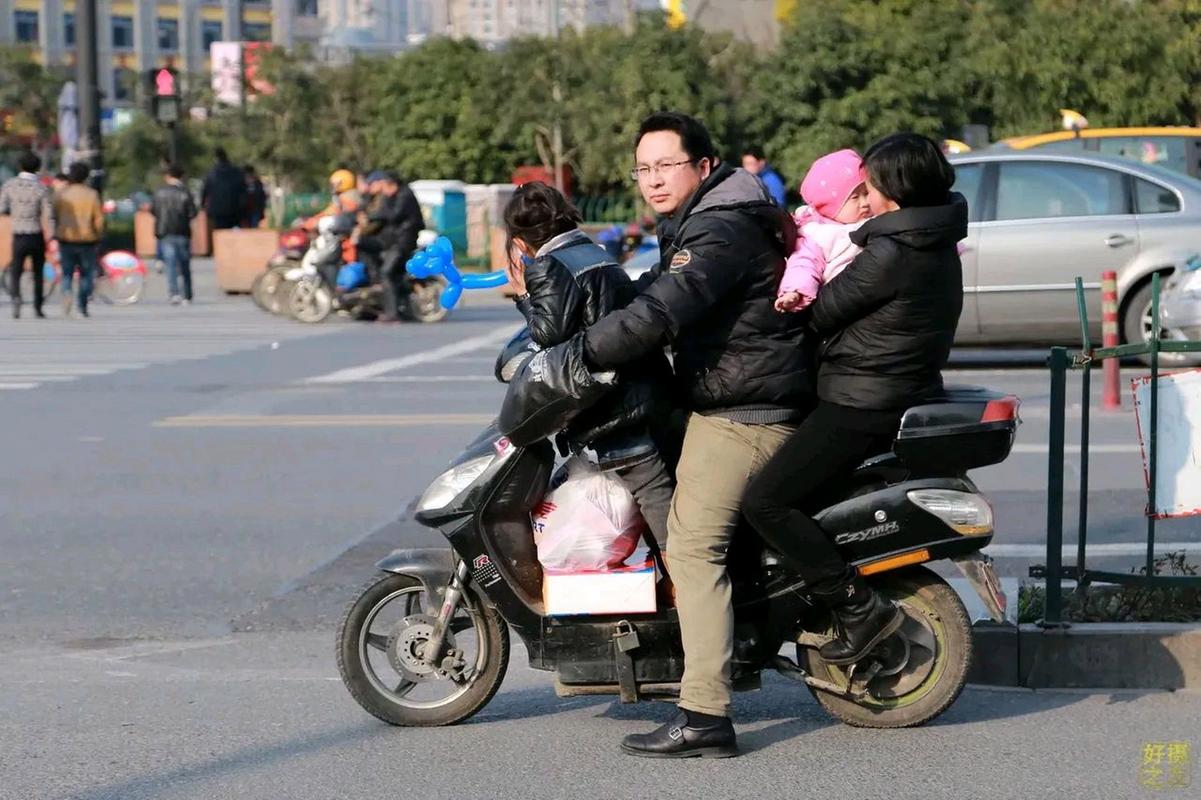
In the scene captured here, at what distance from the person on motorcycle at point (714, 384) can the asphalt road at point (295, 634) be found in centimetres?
25

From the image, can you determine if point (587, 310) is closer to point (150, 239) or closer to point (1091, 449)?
point (1091, 449)

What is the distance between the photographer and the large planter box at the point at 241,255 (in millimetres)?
25453

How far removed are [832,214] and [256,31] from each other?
107304 mm

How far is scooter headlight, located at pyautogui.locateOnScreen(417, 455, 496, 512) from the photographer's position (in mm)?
5211

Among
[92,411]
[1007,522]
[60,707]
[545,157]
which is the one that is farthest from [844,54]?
[60,707]

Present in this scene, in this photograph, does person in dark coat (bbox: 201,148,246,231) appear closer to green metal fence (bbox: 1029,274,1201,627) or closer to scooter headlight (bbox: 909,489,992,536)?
green metal fence (bbox: 1029,274,1201,627)

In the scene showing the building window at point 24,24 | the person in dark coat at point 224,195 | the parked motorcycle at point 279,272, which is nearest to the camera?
the parked motorcycle at point 279,272

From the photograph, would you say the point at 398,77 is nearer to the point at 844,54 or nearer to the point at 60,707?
the point at 844,54

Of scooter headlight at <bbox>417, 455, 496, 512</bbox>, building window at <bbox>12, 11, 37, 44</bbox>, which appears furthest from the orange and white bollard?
building window at <bbox>12, 11, 37, 44</bbox>

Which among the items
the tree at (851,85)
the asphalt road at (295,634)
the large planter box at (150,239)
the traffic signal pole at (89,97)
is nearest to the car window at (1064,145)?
the asphalt road at (295,634)

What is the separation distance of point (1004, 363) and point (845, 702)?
10.1 meters

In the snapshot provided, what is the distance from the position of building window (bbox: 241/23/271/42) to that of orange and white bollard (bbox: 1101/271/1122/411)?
9813 centimetres

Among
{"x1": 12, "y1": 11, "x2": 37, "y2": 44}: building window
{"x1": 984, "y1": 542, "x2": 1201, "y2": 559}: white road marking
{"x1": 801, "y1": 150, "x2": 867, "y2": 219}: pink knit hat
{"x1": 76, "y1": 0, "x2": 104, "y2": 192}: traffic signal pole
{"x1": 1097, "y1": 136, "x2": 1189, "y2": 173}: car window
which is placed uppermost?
{"x1": 12, "y1": 11, "x2": 37, "y2": 44}: building window

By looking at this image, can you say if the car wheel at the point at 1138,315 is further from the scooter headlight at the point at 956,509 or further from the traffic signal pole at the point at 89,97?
the traffic signal pole at the point at 89,97
